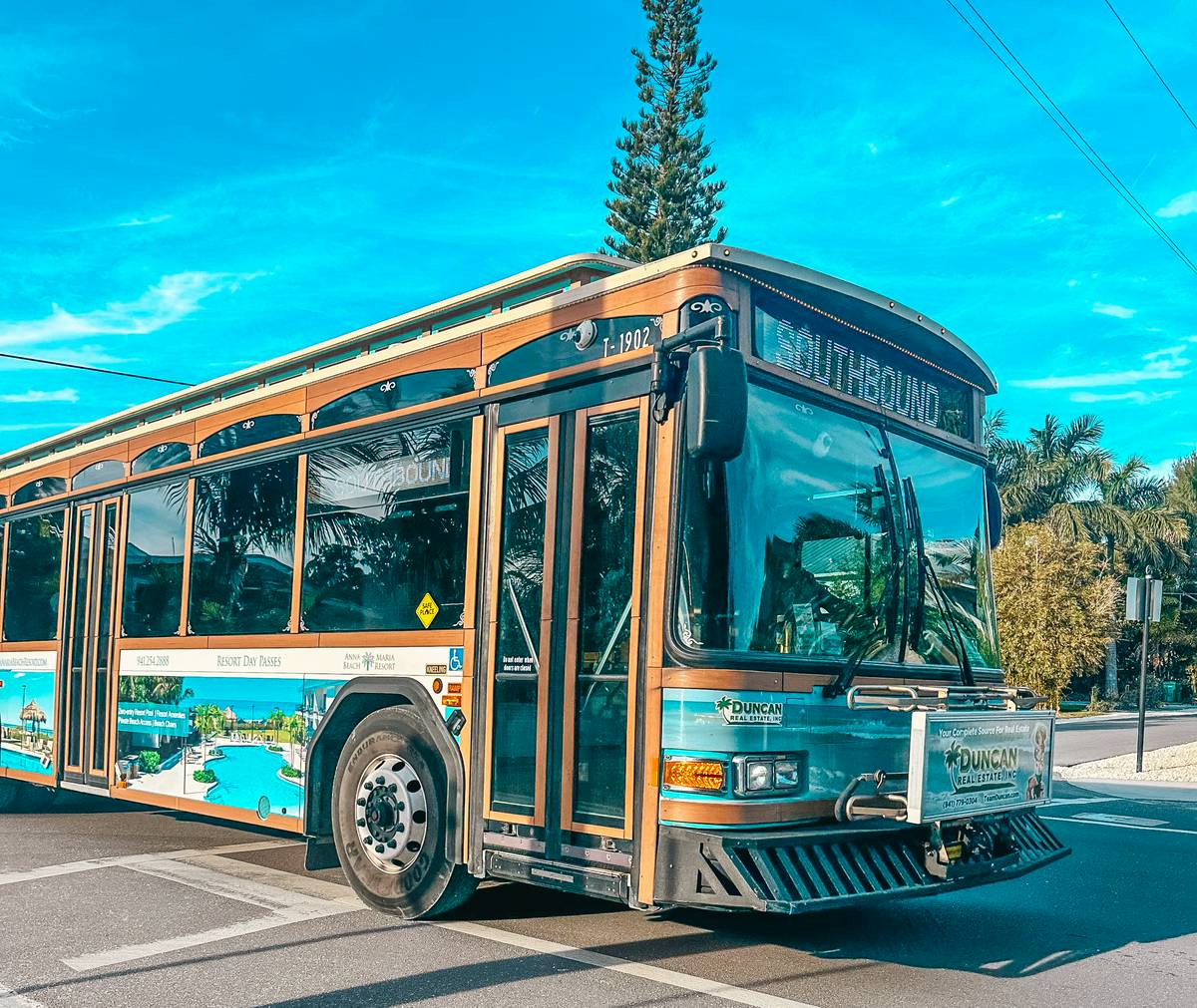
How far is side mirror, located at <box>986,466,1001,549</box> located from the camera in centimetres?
739

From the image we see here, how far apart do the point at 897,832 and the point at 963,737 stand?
1.80ft

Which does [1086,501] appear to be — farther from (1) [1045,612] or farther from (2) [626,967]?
(2) [626,967]

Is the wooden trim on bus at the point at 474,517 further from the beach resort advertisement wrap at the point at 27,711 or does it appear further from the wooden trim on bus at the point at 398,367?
the beach resort advertisement wrap at the point at 27,711

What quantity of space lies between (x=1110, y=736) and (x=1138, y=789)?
12.4 meters

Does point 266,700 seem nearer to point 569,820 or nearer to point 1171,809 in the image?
point 569,820

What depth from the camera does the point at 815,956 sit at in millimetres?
6180

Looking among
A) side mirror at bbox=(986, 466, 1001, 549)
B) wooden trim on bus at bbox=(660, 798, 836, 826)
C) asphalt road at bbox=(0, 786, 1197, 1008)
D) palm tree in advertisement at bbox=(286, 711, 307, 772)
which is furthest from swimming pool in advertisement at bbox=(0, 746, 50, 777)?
side mirror at bbox=(986, 466, 1001, 549)

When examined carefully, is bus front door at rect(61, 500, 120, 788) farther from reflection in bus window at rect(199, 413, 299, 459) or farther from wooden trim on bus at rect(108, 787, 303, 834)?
reflection in bus window at rect(199, 413, 299, 459)

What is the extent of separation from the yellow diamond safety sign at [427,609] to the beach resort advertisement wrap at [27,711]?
530cm

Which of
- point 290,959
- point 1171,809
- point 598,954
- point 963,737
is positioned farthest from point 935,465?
point 1171,809

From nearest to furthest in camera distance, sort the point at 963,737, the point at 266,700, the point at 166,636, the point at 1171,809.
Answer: the point at 963,737
the point at 266,700
the point at 166,636
the point at 1171,809

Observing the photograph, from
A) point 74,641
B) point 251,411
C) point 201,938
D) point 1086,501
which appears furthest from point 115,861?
point 1086,501

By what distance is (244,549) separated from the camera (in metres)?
8.41

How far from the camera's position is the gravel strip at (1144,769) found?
17422 millimetres
